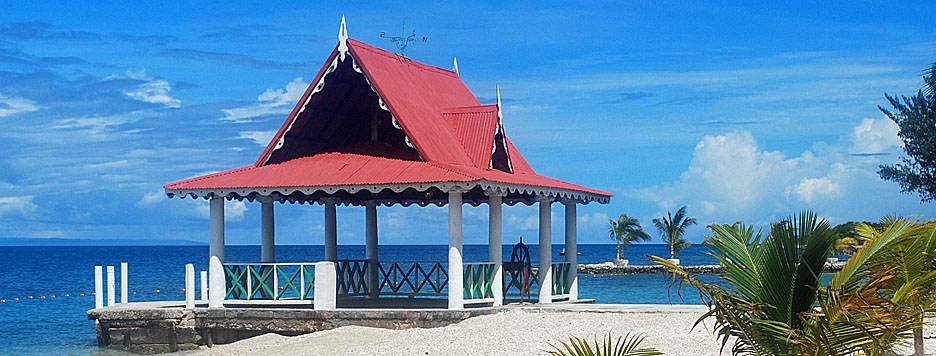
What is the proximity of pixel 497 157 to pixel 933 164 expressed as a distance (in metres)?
14.4

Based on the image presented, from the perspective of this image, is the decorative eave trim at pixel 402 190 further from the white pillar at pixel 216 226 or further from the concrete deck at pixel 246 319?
the concrete deck at pixel 246 319

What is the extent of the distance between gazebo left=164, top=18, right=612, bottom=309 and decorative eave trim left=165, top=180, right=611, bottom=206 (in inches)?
1.1

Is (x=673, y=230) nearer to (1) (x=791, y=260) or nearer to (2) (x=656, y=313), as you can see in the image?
(2) (x=656, y=313)

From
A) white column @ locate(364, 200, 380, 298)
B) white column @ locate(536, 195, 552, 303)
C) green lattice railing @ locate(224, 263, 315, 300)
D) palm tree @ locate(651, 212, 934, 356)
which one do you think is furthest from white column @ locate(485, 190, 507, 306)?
palm tree @ locate(651, 212, 934, 356)

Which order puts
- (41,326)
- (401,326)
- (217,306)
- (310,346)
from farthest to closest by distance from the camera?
(41,326) < (217,306) < (401,326) < (310,346)

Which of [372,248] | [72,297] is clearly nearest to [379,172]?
[372,248]

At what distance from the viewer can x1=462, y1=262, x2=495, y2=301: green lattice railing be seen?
20031 mm

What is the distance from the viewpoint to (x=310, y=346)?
17672mm

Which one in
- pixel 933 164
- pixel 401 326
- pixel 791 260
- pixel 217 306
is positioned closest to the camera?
pixel 791 260

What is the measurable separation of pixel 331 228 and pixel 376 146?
341cm

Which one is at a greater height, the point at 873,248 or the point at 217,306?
the point at 873,248

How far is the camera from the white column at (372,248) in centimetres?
2450

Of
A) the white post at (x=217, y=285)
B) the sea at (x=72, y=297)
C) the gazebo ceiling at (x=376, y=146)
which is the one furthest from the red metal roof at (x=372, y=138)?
the sea at (x=72, y=297)

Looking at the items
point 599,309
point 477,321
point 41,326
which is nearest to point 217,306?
point 477,321
